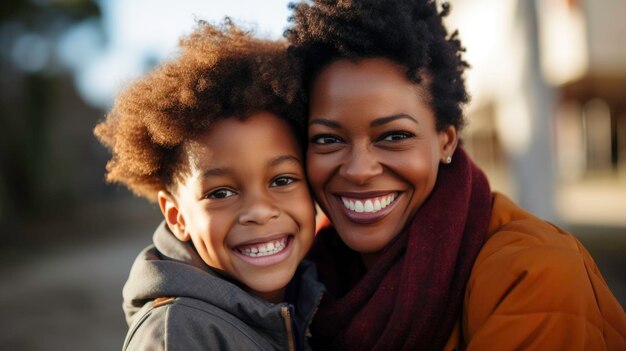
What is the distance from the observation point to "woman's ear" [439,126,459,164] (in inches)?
87.8

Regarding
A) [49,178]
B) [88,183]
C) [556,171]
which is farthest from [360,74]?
[88,183]

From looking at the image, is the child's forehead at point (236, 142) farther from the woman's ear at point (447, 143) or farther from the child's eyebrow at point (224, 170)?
the woman's ear at point (447, 143)

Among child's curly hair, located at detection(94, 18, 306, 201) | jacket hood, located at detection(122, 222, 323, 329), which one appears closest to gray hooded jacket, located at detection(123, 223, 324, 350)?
jacket hood, located at detection(122, 222, 323, 329)

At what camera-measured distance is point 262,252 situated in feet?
6.72

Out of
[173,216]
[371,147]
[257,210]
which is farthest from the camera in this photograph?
[173,216]

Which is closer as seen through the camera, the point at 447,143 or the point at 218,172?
the point at 218,172

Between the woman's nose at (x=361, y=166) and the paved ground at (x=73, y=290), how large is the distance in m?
4.25

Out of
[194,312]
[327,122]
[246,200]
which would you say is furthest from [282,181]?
[194,312]

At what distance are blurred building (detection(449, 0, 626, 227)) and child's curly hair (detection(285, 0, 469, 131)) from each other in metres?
0.55

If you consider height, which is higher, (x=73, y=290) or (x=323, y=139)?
(x=323, y=139)

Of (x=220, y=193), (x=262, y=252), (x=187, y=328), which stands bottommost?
(x=187, y=328)

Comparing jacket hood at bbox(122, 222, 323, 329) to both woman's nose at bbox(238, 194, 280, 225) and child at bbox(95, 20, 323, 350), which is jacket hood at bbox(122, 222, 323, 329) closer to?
child at bbox(95, 20, 323, 350)

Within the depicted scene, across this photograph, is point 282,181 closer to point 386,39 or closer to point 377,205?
point 377,205

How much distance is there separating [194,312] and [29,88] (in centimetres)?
1210
